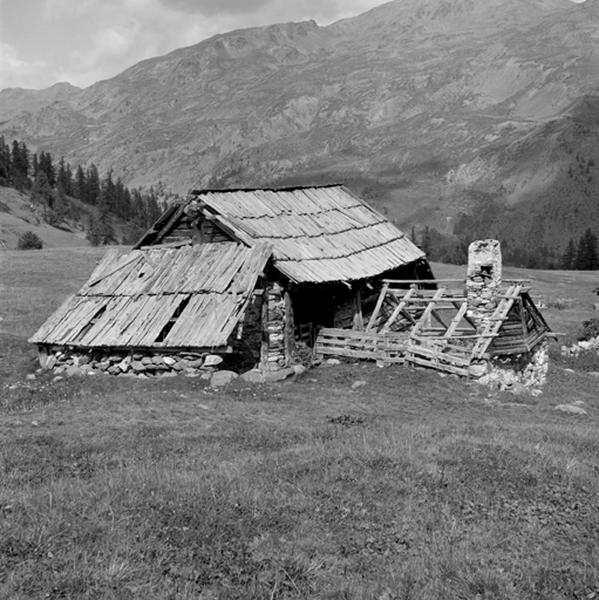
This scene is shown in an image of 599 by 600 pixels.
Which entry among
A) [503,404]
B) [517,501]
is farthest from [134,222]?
[517,501]

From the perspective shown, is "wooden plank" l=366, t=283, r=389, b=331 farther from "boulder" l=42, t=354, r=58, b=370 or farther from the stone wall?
"boulder" l=42, t=354, r=58, b=370

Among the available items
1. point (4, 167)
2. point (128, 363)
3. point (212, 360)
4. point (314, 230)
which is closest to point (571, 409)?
point (212, 360)

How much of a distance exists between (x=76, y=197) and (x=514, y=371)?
472 feet

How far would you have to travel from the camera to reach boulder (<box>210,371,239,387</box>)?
20.2 m

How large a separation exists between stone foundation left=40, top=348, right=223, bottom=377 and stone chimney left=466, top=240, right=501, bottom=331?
10.6 metres

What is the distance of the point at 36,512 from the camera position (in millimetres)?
7105

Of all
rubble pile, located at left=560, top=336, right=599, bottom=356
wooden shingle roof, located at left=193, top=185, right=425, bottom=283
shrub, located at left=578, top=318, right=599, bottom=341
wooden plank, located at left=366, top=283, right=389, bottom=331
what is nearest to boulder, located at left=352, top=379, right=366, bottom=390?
wooden shingle roof, located at left=193, top=185, right=425, bottom=283

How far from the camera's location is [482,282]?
81.7 ft

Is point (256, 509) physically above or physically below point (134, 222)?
below

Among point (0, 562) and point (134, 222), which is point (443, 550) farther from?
Result: point (134, 222)

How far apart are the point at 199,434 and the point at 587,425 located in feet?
33.7

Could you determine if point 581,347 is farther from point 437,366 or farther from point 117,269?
point 117,269

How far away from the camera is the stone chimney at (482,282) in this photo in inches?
969

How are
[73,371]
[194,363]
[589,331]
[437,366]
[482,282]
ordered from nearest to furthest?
1. [194,363]
2. [73,371]
3. [437,366]
4. [482,282]
5. [589,331]
